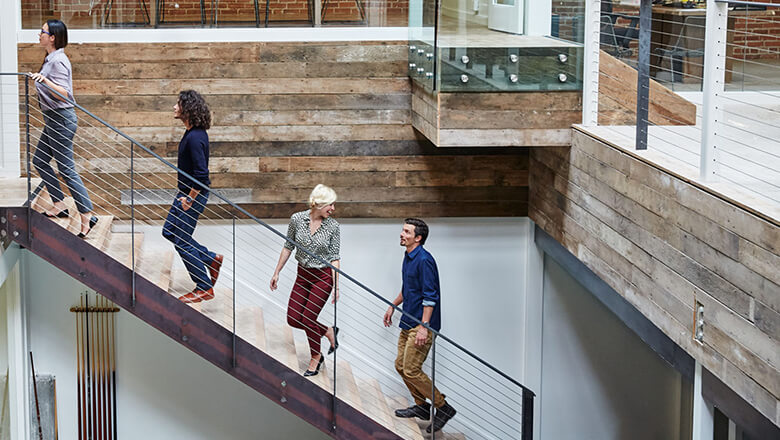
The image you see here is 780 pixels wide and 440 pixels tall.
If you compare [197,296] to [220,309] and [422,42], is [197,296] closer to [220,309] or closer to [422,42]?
[220,309]

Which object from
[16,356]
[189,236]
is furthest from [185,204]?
[16,356]

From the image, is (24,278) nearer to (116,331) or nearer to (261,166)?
(116,331)

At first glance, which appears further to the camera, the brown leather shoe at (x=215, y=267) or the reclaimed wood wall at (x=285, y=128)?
the reclaimed wood wall at (x=285, y=128)

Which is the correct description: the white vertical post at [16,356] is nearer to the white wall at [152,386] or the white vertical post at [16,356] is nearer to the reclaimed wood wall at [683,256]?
the white wall at [152,386]

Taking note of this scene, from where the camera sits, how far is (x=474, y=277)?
7.87 metres

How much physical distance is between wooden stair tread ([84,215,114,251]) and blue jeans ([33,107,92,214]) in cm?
20

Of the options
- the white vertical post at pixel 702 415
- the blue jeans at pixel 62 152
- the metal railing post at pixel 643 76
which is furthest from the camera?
the blue jeans at pixel 62 152

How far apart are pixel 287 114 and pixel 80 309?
80.6 inches

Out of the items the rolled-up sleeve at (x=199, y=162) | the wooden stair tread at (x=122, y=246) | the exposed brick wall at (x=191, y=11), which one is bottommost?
the wooden stair tread at (x=122, y=246)

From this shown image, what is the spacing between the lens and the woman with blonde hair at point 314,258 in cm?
605

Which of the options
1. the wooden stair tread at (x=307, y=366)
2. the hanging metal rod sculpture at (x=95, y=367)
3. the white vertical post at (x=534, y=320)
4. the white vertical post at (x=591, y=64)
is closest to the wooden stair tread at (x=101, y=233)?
the hanging metal rod sculpture at (x=95, y=367)

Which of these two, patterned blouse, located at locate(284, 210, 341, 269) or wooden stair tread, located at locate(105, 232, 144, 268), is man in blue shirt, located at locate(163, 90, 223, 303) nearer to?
wooden stair tread, located at locate(105, 232, 144, 268)

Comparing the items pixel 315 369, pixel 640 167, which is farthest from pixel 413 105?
pixel 640 167

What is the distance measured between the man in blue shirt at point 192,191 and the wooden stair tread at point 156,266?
177 mm
